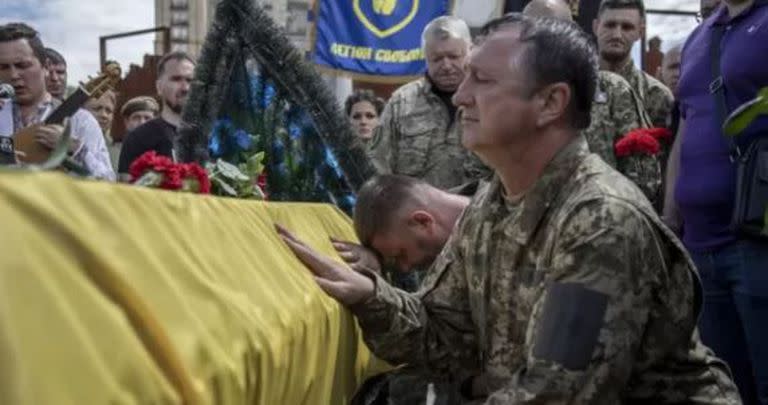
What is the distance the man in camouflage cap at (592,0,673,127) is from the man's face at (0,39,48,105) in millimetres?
2431

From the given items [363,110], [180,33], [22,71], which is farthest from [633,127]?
[180,33]

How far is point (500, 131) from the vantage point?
2309mm

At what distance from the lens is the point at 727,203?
3.34m

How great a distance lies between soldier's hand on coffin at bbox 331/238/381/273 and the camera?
115 inches

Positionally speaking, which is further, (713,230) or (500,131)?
(713,230)

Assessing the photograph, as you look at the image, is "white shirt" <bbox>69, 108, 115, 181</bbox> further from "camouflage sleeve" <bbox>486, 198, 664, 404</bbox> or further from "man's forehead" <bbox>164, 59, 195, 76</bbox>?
"camouflage sleeve" <bbox>486, 198, 664, 404</bbox>

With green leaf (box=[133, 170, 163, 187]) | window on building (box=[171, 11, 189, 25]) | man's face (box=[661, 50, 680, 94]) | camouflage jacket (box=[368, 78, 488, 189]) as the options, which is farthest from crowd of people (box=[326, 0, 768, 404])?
window on building (box=[171, 11, 189, 25])

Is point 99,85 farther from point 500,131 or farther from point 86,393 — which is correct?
point 86,393

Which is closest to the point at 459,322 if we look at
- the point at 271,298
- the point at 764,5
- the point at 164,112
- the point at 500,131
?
the point at 500,131

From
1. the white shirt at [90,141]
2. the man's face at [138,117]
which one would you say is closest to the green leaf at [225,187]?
the white shirt at [90,141]

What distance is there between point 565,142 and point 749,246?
114 cm

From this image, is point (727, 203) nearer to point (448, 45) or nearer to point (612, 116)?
point (612, 116)

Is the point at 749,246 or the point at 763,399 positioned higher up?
the point at 749,246

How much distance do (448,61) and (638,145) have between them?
109 cm
